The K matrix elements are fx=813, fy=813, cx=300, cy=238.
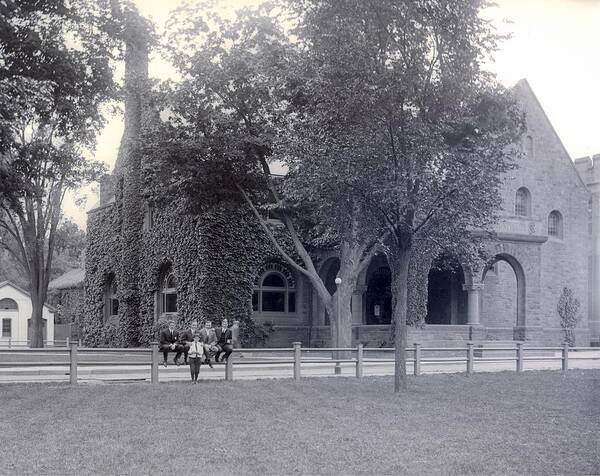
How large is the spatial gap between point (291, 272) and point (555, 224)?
14.7 m

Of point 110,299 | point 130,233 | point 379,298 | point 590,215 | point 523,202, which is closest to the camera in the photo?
point 130,233

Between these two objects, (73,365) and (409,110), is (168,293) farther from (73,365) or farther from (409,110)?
(409,110)

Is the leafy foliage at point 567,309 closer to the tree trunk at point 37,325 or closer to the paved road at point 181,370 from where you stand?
the paved road at point 181,370

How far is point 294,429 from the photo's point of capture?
11180mm

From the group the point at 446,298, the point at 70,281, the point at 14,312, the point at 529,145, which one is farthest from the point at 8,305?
the point at 529,145

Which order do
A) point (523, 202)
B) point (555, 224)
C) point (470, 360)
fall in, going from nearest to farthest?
point (470, 360) < point (523, 202) < point (555, 224)

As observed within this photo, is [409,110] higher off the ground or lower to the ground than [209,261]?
higher

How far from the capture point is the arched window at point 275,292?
3228cm

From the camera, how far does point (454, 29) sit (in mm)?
15992

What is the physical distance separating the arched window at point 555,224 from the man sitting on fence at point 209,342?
76.3ft

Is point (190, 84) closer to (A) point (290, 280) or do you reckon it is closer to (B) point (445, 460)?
(A) point (290, 280)

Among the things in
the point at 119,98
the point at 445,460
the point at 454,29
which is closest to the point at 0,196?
the point at 119,98

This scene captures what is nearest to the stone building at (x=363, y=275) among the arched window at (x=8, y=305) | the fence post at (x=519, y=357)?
the fence post at (x=519, y=357)

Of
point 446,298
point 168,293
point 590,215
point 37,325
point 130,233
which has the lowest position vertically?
point 37,325
